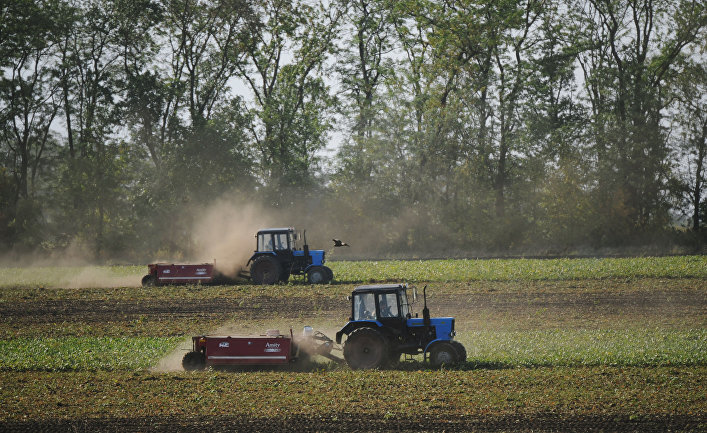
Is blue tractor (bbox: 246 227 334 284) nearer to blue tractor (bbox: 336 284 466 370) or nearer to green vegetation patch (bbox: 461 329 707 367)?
green vegetation patch (bbox: 461 329 707 367)

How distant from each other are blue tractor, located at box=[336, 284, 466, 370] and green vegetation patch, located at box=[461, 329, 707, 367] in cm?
76

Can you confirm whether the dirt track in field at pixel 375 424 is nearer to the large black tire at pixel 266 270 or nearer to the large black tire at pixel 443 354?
the large black tire at pixel 443 354

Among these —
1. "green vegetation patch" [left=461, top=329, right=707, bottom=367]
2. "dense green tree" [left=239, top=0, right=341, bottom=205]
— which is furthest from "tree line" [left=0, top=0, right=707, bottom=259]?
"green vegetation patch" [left=461, top=329, right=707, bottom=367]

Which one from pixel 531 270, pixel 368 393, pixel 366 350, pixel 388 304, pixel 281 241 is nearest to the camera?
pixel 368 393

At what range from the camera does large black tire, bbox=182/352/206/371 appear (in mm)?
15195

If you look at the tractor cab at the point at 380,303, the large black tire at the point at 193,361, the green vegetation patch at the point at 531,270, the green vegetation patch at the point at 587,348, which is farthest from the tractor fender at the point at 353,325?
the green vegetation patch at the point at 531,270

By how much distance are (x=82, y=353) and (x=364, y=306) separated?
7.50 m

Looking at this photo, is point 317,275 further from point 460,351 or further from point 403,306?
point 460,351

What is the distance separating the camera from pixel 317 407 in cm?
1167

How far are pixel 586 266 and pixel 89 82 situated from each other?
38.6m

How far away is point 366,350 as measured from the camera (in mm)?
14633

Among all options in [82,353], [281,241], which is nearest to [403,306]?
[82,353]

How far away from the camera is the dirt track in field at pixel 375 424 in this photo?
10.3 metres

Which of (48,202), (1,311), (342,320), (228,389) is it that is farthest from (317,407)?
(48,202)
